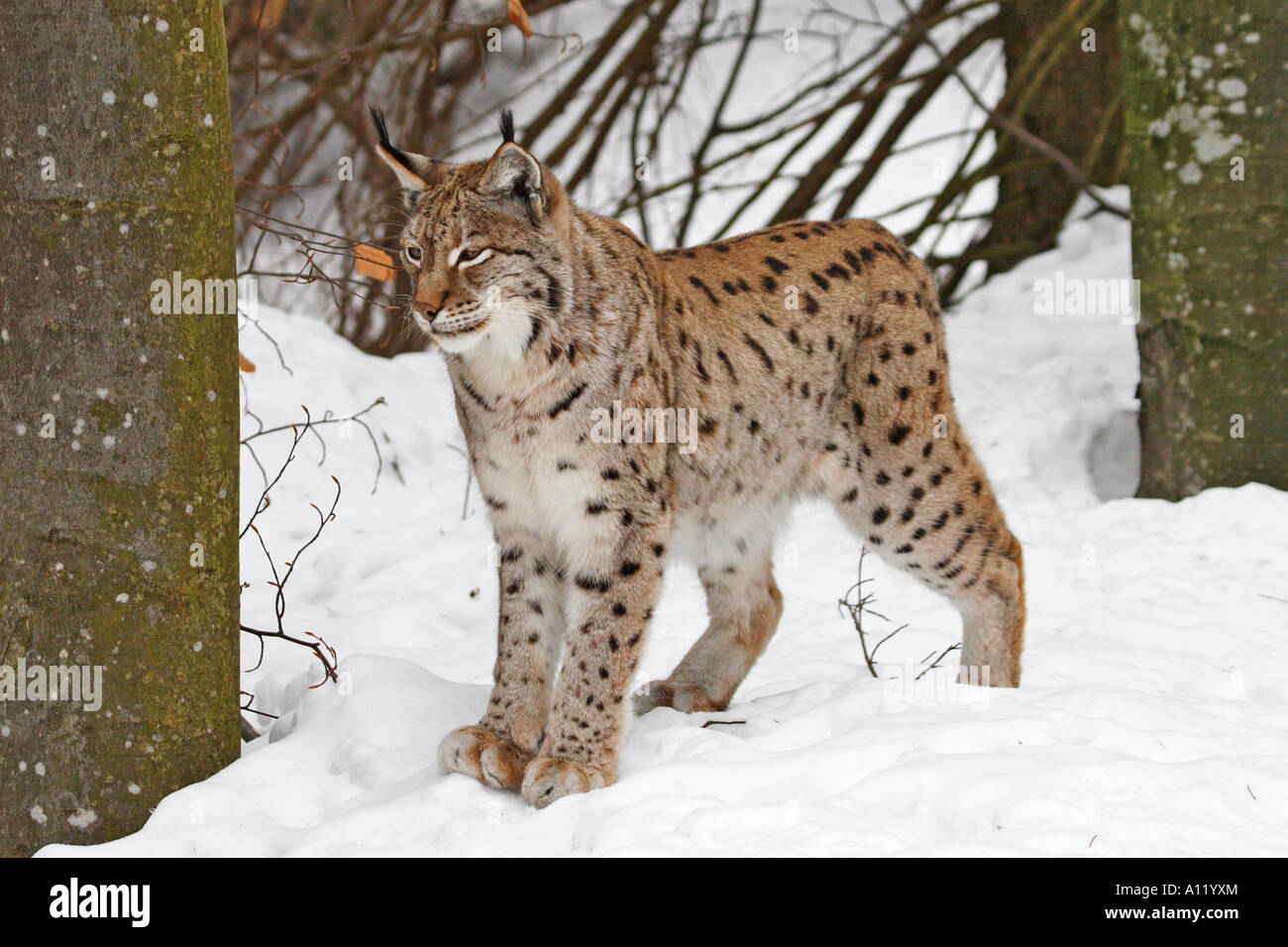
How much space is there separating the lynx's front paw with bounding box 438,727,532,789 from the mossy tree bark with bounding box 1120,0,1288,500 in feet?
12.2

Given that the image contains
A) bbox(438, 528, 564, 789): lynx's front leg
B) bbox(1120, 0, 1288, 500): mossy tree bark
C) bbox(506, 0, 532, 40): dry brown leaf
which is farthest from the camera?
bbox(1120, 0, 1288, 500): mossy tree bark

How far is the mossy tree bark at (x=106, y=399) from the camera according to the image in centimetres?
316

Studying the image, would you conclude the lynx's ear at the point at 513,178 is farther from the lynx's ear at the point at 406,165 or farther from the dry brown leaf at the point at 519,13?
the dry brown leaf at the point at 519,13

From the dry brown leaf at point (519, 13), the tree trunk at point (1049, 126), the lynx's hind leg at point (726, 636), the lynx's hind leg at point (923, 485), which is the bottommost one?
the lynx's hind leg at point (726, 636)

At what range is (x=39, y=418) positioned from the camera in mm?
3191

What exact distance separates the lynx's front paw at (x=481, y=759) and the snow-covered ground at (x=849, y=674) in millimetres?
55

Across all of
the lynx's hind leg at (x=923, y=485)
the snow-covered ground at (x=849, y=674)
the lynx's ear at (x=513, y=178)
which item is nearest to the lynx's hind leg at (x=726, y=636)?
the snow-covered ground at (x=849, y=674)

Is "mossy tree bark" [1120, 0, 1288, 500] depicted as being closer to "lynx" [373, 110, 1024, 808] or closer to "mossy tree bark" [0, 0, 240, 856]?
"lynx" [373, 110, 1024, 808]

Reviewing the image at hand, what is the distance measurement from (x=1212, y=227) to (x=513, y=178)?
11.5 ft

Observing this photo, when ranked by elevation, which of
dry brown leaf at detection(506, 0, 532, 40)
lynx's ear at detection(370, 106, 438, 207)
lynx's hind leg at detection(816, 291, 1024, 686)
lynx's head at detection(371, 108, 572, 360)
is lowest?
lynx's hind leg at detection(816, 291, 1024, 686)

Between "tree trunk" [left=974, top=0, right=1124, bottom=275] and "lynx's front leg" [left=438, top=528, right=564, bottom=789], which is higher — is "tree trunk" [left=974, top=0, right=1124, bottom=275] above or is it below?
above

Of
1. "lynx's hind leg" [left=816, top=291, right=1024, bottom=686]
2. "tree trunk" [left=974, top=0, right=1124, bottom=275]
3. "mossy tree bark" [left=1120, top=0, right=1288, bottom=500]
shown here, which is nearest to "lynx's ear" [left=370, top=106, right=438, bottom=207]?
"lynx's hind leg" [left=816, top=291, right=1024, bottom=686]

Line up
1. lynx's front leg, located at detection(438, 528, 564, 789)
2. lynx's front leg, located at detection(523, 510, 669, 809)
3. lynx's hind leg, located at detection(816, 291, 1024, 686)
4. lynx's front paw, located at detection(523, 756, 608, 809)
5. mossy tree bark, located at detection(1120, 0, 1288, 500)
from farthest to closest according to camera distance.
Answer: mossy tree bark, located at detection(1120, 0, 1288, 500), lynx's hind leg, located at detection(816, 291, 1024, 686), lynx's front leg, located at detection(438, 528, 564, 789), lynx's front leg, located at detection(523, 510, 669, 809), lynx's front paw, located at detection(523, 756, 608, 809)

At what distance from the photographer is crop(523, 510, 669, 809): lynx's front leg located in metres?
3.73
